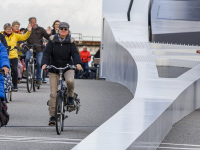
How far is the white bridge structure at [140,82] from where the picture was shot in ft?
23.1

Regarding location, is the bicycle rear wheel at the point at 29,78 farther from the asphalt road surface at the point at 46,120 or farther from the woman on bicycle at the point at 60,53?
the woman on bicycle at the point at 60,53

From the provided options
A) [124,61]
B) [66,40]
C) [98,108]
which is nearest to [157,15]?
[124,61]

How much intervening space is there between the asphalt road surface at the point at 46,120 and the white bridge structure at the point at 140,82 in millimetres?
875


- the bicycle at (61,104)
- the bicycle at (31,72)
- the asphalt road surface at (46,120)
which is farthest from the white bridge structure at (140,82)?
the bicycle at (31,72)

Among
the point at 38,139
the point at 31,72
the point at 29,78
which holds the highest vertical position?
the point at 38,139

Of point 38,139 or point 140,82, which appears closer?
point 38,139

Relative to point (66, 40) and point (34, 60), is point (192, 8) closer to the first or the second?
point (34, 60)

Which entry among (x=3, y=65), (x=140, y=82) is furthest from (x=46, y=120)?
(x=3, y=65)

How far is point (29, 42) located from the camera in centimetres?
1884

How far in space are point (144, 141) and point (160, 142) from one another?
191cm

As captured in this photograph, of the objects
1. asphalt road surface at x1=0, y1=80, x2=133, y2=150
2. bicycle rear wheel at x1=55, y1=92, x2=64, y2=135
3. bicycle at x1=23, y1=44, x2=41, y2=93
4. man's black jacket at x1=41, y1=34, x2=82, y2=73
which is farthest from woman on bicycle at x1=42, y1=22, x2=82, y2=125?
bicycle at x1=23, y1=44, x2=41, y2=93

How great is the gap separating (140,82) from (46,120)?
2.20m

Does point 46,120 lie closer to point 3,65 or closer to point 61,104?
point 61,104

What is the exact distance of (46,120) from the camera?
460 inches
